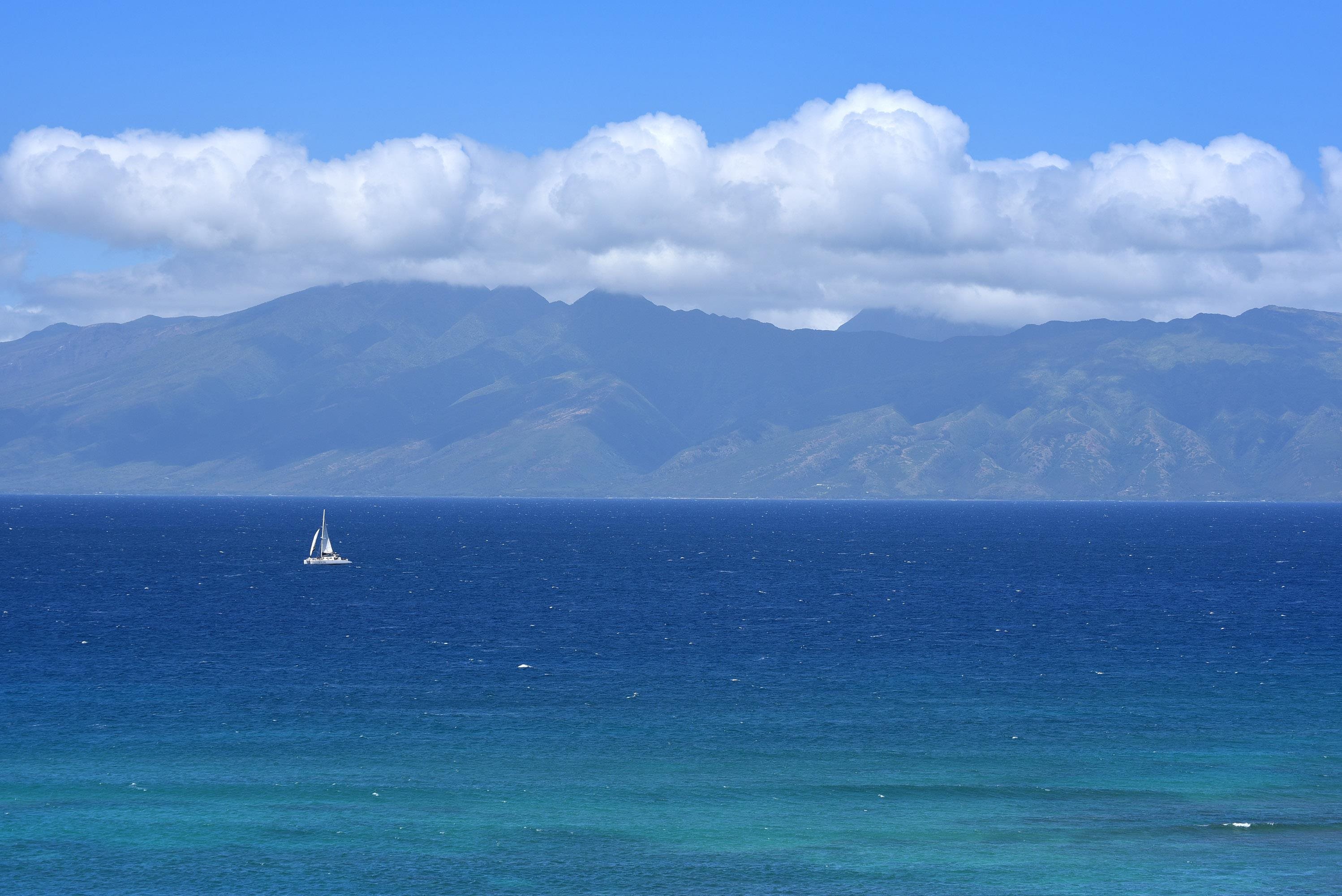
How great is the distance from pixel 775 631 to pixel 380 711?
5342 centimetres

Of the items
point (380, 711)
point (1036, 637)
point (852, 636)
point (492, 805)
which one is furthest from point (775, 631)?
point (492, 805)

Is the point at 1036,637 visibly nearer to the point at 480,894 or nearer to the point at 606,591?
the point at 606,591

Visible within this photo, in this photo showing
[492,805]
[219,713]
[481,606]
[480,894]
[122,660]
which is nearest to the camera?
[480,894]

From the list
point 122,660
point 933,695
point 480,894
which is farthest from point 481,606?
point 480,894

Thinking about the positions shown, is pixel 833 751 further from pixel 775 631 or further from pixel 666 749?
pixel 775 631

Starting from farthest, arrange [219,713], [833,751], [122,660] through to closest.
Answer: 1. [122,660]
2. [219,713]
3. [833,751]

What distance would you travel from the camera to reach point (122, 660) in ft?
363

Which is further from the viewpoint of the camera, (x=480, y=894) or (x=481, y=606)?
(x=481, y=606)

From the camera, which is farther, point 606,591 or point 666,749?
point 606,591

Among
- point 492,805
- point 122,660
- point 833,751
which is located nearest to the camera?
point 492,805

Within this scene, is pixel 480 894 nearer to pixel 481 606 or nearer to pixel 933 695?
pixel 933 695

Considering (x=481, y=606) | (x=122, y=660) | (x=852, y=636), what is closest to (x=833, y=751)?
(x=852, y=636)

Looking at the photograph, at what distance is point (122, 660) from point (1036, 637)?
79500mm

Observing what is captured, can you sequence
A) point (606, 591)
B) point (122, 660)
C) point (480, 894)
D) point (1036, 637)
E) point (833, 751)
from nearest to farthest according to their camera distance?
point (480, 894) < point (833, 751) < point (122, 660) < point (1036, 637) < point (606, 591)
